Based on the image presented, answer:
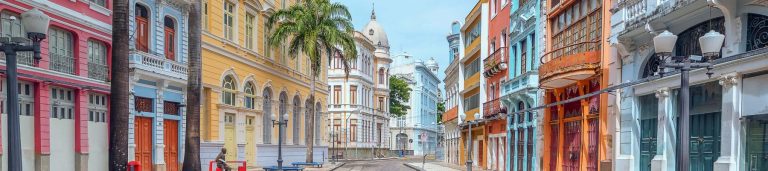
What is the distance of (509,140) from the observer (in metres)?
29.6

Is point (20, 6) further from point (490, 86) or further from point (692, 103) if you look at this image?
point (490, 86)

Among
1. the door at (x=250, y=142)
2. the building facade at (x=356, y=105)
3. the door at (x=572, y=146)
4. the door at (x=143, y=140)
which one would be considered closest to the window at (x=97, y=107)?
the door at (x=143, y=140)

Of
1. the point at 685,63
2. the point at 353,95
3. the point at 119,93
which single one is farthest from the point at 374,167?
the point at 685,63

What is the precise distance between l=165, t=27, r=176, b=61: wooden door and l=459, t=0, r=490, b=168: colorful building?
14892 mm

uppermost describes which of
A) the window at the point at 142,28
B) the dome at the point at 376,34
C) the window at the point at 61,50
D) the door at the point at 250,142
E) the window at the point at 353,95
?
the dome at the point at 376,34

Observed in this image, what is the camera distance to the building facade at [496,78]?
2955cm

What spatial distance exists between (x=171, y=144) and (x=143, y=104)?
271cm

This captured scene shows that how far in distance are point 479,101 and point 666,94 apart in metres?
22.6

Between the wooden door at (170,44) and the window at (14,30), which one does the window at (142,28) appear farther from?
the window at (14,30)

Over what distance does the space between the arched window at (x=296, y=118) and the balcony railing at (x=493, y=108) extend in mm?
11214

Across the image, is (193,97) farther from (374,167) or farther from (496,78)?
(374,167)

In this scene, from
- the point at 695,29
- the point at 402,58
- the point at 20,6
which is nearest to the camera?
the point at 695,29

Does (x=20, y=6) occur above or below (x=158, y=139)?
above

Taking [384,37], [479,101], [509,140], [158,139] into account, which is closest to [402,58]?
[384,37]
